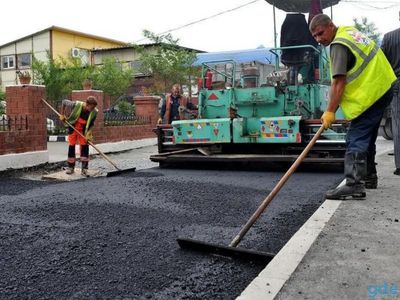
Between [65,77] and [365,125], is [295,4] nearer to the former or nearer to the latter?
[365,125]

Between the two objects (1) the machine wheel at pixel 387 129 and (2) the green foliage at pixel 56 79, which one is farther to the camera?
(2) the green foliage at pixel 56 79

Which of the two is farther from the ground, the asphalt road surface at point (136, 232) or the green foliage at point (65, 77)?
the green foliage at point (65, 77)

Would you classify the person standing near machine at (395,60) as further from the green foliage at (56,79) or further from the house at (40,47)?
the house at (40,47)

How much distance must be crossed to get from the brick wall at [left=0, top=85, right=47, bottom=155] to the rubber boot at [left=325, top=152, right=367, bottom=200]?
235 inches

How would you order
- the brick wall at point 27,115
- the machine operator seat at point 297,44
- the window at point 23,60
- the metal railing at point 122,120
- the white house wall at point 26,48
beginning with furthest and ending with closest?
the window at point 23,60 → the white house wall at point 26,48 → the metal railing at point 122,120 → the brick wall at point 27,115 → the machine operator seat at point 297,44

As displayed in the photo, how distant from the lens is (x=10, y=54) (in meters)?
32.8

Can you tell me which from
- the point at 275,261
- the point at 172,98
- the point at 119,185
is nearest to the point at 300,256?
the point at 275,261

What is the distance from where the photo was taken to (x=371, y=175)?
4.78 metres

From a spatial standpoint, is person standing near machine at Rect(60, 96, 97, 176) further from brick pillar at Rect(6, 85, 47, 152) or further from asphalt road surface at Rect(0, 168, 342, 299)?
asphalt road surface at Rect(0, 168, 342, 299)

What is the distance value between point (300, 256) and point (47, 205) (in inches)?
120

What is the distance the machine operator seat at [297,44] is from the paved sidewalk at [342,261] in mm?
4370

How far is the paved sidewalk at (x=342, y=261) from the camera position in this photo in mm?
2195

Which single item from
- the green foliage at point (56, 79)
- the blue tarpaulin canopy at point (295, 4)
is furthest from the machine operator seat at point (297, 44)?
the green foliage at point (56, 79)

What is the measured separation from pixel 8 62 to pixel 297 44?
29.9 metres
